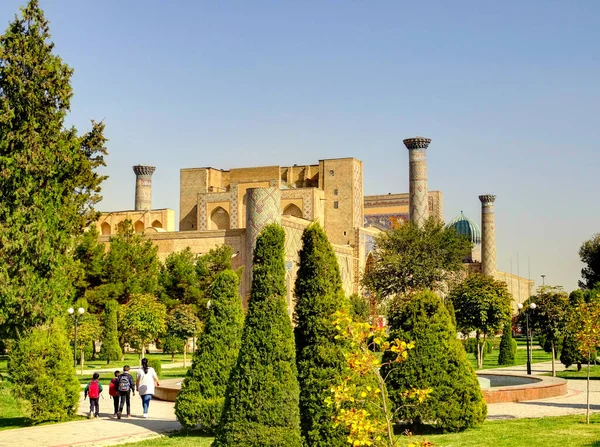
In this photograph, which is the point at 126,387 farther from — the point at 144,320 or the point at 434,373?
the point at 144,320

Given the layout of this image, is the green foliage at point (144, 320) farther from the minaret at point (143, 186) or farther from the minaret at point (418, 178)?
the minaret at point (143, 186)

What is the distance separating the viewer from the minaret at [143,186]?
62.0 m

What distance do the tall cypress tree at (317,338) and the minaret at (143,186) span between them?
54178 mm

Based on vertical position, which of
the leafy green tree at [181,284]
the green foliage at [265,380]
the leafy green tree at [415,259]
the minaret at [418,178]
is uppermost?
the minaret at [418,178]

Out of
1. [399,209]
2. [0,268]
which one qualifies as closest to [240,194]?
[399,209]

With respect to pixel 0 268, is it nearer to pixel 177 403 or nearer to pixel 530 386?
pixel 177 403

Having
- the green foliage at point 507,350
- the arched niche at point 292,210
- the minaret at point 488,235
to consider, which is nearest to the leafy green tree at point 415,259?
the green foliage at point 507,350

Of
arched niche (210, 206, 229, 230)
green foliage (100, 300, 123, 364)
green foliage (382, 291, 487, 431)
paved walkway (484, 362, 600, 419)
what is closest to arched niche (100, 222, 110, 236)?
arched niche (210, 206, 229, 230)

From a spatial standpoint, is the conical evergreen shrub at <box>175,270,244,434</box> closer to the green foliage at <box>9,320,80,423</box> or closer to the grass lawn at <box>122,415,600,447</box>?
the grass lawn at <box>122,415,600,447</box>

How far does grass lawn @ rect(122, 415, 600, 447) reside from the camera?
1009 cm

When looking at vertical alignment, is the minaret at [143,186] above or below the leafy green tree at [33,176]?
above

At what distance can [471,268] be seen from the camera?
219ft

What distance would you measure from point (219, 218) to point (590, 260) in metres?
26.3

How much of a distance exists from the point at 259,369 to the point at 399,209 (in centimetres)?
5826
